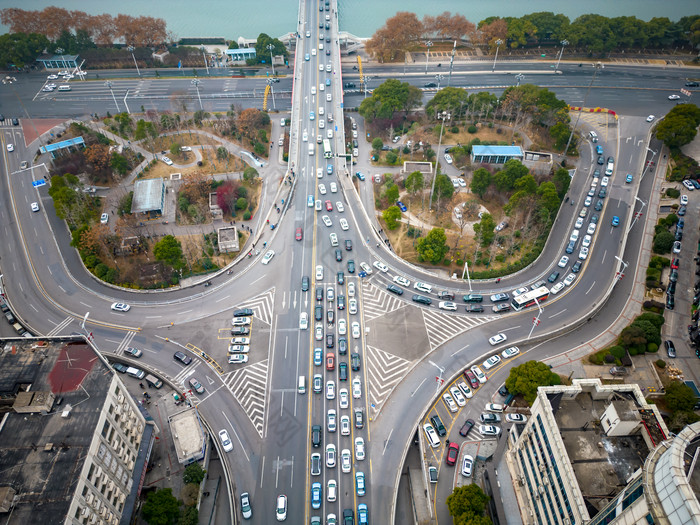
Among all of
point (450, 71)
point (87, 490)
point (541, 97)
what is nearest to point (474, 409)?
Answer: point (87, 490)

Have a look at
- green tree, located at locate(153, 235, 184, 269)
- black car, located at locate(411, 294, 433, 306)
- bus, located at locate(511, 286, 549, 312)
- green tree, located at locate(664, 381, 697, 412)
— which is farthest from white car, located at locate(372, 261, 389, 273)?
green tree, located at locate(664, 381, 697, 412)

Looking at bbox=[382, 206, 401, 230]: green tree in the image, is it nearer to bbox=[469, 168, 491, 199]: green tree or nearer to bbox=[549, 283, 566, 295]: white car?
bbox=[469, 168, 491, 199]: green tree

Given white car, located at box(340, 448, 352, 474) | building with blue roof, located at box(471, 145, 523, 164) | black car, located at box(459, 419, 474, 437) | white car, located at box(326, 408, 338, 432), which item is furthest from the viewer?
building with blue roof, located at box(471, 145, 523, 164)

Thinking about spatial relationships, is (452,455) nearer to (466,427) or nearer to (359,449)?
(466,427)

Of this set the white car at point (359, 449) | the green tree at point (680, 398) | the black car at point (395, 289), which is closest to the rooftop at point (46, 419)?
the white car at point (359, 449)

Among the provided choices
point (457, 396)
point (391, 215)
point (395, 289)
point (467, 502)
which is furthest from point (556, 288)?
point (467, 502)

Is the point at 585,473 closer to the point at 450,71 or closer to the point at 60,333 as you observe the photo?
the point at 60,333
